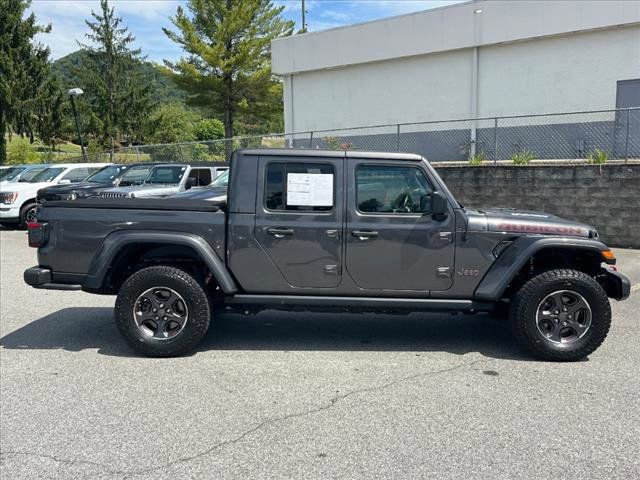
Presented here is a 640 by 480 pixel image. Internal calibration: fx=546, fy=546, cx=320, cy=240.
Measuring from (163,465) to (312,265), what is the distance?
2127 millimetres

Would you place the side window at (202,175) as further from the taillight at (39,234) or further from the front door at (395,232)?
the front door at (395,232)

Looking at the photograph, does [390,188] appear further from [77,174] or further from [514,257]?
[77,174]

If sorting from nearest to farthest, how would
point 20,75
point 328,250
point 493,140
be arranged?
1. point 328,250
2. point 493,140
3. point 20,75

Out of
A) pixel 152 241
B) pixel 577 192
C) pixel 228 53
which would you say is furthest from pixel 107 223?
pixel 228 53

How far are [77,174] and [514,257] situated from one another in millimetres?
14432

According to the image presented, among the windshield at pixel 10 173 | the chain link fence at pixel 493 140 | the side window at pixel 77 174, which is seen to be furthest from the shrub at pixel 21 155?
the side window at pixel 77 174

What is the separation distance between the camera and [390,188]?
4773 mm

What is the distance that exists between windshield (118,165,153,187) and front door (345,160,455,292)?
9.44 metres

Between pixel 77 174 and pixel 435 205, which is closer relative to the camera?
pixel 435 205

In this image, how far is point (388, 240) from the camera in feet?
15.4

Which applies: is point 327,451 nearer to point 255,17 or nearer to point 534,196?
point 534,196

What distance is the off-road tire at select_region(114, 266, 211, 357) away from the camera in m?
4.76

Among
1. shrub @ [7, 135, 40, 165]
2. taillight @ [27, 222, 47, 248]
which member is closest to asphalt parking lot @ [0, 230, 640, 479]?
taillight @ [27, 222, 47, 248]

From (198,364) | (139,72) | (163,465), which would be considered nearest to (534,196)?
(198,364)
